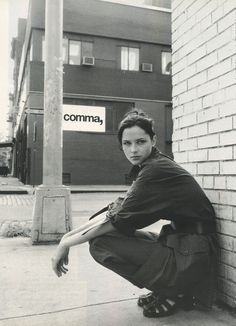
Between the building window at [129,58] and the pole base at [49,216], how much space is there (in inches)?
725

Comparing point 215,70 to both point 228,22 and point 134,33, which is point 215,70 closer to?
point 228,22

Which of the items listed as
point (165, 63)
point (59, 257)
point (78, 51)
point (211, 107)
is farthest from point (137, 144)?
point (165, 63)

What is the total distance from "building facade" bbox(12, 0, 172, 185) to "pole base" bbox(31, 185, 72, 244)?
1517cm

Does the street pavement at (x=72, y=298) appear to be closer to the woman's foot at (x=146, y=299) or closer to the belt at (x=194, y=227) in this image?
the woman's foot at (x=146, y=299)

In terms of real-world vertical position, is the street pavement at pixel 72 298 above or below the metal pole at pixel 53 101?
below

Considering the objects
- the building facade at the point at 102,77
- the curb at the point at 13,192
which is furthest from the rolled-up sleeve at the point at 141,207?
the building facade at the point at 102,77

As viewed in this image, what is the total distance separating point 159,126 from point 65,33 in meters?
7.45

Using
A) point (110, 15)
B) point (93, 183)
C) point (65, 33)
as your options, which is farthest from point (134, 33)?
point (93, 183)

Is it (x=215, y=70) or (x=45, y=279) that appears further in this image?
(x=45, y=279)

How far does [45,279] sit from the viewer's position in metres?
3.96

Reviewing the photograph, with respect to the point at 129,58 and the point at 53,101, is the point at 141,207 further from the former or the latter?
the point at 129,58

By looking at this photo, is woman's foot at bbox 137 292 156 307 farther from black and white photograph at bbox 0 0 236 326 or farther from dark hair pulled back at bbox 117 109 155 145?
dark hair pulled back at bbox 117 109 155 145

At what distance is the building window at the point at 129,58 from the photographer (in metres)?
23.3

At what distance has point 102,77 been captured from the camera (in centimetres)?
2259
